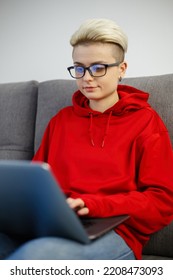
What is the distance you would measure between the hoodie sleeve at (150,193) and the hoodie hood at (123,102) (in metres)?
0.14

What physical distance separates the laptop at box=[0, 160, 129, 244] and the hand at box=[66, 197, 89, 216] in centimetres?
3

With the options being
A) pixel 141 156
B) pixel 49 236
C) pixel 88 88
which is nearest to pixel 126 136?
pixel 141 156

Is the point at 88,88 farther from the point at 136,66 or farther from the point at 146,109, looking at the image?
the point at 136,66

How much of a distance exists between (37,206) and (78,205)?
195 mm

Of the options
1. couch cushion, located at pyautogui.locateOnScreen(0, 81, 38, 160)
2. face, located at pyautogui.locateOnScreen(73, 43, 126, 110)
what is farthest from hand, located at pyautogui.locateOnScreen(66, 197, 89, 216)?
couch cushion, located at pyautogui.locateOnScreen(0, 81, 38, 160)

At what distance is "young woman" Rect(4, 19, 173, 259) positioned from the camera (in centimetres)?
124

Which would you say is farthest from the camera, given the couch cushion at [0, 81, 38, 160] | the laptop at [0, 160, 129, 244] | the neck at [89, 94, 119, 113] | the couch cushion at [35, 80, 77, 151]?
the couch cushion at [0, 81, 38, 160]

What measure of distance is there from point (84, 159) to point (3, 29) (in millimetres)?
1297

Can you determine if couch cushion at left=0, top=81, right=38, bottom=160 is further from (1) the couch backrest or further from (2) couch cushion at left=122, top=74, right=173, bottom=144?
(2) couch cushion at left=122, top=74, right=173, bottom=144

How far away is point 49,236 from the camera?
0.95 meters

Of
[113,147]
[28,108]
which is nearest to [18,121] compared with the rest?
[28,108]

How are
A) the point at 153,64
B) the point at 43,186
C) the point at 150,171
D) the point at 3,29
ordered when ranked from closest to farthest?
the point at 43,186 → the point at 150,171 → the point at 153,64 → the point at 3,29

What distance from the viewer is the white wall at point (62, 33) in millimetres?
2023
